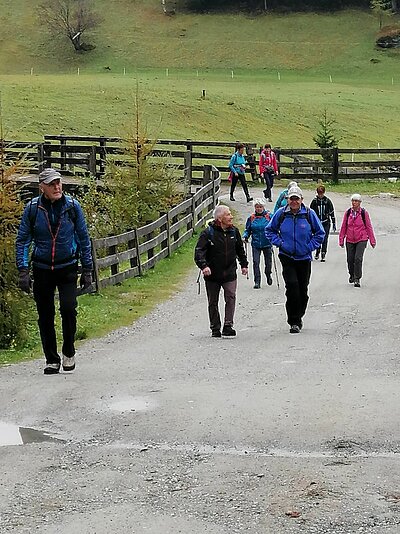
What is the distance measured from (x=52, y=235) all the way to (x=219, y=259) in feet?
12.1

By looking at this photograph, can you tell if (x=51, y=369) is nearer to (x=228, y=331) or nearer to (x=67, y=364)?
(x=67, y=364)

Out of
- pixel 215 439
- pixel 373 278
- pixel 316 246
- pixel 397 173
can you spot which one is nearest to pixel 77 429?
pixel 215 439

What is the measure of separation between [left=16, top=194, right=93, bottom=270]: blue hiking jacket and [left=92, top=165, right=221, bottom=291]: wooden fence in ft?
21.8

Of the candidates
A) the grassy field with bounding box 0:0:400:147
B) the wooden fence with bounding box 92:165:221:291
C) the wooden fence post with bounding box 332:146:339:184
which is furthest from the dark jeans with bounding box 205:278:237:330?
the wooden fence post with bounding box 332:146:339:184

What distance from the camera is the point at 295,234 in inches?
516

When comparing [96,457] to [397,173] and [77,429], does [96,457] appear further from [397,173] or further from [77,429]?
[397,173]

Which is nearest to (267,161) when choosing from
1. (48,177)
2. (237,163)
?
(237,163)

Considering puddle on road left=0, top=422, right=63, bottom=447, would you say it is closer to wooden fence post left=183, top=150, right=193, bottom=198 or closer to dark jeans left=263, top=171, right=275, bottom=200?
wooden fence post left=183, top=150, right=193, bottom=198

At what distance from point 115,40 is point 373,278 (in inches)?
3470

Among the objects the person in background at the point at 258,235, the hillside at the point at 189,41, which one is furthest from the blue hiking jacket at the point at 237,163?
the hillside at the point at 189,41

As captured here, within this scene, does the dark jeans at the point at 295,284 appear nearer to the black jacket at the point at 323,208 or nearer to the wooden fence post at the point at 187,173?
the black jacket at the point at 323,208

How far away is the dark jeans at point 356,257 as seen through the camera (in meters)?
17.8

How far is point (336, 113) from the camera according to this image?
60.4m

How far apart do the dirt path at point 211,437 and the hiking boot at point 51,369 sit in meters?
0.22
